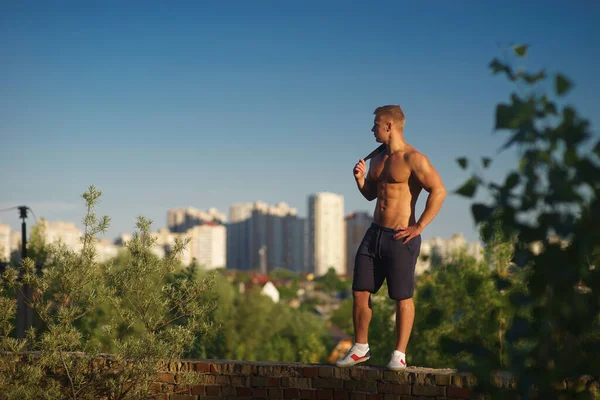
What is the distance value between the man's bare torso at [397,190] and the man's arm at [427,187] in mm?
71

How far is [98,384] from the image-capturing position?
7.01 metres

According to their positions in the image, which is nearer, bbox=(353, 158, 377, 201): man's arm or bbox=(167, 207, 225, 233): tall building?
bbox=(353, 158, 377, 201): man's arm

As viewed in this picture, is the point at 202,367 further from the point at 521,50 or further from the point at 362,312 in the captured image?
the point at 521,50

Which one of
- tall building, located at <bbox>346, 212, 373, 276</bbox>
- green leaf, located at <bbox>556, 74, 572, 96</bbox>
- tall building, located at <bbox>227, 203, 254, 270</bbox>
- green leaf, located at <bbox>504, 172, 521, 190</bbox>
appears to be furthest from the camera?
tall building, located at <bbox>227, 203, 254, 270</bbox>

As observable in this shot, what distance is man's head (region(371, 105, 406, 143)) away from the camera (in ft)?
21.0

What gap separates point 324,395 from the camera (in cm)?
657

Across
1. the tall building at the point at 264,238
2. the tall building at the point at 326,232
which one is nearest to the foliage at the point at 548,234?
the tall building at the point at 326,232

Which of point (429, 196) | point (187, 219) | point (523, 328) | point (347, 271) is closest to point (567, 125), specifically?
point (523, 328)

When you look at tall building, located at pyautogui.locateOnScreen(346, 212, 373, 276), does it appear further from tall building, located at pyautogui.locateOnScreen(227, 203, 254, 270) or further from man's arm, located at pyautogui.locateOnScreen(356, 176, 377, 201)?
man's arm, located at pyautogui.locateOnScreen(356, 176, 377, 201)

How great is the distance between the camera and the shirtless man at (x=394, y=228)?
6.22 meters

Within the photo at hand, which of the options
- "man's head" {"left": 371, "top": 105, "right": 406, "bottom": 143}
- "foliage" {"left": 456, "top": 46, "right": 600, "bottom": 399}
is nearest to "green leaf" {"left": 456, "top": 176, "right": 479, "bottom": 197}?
"foliage" {"left": 456, "top": 46, "right": 600, "bottom": 399}

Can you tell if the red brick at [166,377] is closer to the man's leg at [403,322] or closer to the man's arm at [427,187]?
the man's leg at [403,322]

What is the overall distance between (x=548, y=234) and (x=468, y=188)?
37 cm

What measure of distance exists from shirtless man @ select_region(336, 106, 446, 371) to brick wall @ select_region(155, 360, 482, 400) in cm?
14
